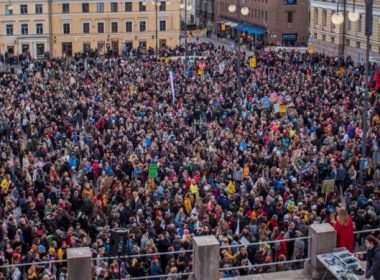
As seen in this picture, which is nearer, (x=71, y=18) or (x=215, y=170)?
(x=215, y=170)

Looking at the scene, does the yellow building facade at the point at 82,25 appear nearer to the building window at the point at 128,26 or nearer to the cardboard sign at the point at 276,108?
the building window at the point at 128,26

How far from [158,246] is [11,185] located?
788 cm

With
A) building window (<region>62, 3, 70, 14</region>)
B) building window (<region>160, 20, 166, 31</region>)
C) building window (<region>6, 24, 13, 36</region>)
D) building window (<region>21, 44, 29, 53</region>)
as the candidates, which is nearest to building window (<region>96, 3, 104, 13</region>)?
building window (<region>62, 3, 70, 14</region>)

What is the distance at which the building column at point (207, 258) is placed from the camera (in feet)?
47.0

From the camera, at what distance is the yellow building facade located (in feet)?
262

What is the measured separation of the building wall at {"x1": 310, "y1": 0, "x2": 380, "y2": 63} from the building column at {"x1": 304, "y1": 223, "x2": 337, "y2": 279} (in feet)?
140

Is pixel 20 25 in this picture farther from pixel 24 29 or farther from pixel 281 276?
pixel 281 276

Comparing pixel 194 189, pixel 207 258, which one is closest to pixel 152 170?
pixel 194 189

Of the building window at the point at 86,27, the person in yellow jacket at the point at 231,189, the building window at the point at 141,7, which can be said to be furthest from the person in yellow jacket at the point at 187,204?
the building window at the point at 141,7

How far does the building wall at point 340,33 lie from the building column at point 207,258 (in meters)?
43.7

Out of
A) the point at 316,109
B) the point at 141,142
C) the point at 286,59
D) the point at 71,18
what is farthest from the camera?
the point at 71,18

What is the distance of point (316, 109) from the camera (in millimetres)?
35031

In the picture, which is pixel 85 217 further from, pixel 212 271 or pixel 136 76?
pixel 136 76

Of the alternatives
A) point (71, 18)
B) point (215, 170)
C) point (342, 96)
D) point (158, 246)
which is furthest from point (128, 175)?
point (71, 18)
